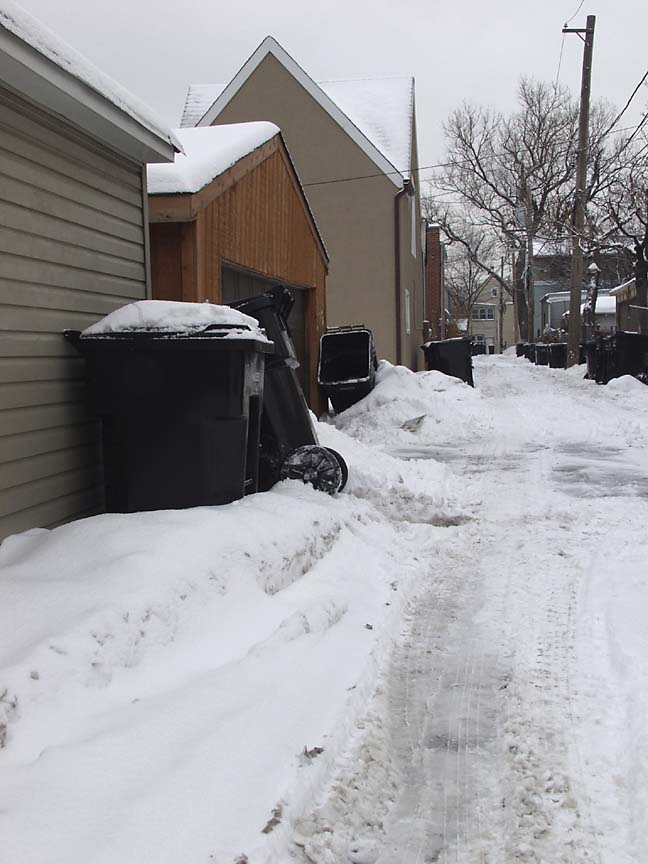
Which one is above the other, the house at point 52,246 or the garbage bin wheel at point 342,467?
the house at point 52,246

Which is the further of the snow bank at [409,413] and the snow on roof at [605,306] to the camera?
the snow on roof at [605,306]

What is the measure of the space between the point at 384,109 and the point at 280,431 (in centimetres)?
2024

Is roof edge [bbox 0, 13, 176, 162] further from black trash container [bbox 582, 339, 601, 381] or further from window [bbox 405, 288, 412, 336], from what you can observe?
black trash container [bbox 582, 339, 601, 381]

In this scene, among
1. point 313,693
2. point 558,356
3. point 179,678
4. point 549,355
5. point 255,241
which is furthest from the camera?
point 549,355

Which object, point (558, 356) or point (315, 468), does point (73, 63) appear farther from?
point (558, 356)

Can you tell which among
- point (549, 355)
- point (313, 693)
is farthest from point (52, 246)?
point (549, 355)

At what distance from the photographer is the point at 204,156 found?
840 centimetres

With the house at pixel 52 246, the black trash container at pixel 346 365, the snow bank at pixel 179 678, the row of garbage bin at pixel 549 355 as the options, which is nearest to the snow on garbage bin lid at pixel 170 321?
the house at pixel 52 246

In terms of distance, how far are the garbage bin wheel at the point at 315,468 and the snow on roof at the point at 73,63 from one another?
8.68 ft

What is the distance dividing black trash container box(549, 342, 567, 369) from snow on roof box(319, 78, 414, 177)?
14.0 metres

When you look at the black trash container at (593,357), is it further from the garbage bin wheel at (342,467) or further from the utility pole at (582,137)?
the garbage bin wheel at (342,467)

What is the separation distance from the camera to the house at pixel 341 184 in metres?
20.9

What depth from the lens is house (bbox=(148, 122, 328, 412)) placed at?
25.2 feet

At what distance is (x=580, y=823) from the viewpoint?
9.01 feet
